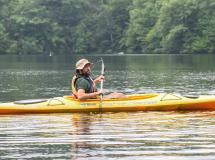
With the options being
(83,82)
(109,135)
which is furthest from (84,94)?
(109,135)

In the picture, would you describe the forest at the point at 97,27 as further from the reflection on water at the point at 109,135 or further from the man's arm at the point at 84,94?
the reflection on water at the point at 109,135

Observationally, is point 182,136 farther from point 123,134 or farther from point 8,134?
point 8,134

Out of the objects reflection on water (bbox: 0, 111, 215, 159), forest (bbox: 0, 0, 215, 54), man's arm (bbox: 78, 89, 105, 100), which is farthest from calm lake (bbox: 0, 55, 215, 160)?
forest (bbox: 0, 0, 215, 54)

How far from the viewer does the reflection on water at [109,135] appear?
17.8 feet

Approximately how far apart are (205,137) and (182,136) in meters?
0.36

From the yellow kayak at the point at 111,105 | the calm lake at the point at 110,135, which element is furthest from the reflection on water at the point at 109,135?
the yellow kayak at the point at 111,105

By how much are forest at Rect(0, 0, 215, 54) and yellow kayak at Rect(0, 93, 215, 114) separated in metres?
51.0

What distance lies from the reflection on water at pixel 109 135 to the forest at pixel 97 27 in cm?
5227

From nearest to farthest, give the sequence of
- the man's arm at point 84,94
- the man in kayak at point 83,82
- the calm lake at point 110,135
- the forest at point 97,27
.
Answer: the calm lake at point 110,135
the man in kayak at point 83,82
the man's arm at point 84,94
the forest at point 97,27

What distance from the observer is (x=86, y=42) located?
7494 centimetres

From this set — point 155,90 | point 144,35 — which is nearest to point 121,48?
point 144,35

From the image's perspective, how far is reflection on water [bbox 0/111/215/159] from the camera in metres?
5.41

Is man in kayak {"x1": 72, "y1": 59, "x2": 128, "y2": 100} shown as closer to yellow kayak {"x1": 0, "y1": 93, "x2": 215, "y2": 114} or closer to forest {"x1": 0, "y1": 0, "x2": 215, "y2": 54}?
yellow kayak {"x1": 0, "y1": 93, "x2": 215, "y2": 114}

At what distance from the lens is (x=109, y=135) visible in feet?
21.2
